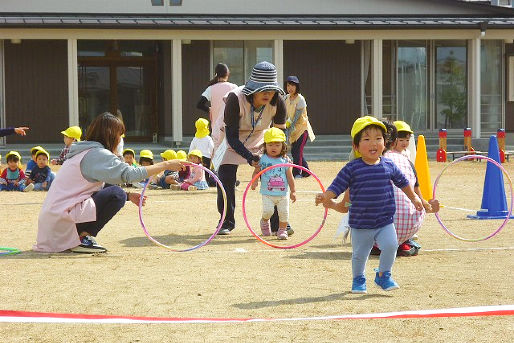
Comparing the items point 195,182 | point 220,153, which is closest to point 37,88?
point 195,182

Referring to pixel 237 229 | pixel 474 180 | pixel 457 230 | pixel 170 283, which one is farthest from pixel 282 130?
pixel 474 180

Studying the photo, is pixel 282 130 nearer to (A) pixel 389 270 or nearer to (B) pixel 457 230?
(B) pixel 457 230

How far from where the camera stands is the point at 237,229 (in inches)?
444

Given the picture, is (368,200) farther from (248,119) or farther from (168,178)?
(168,178)

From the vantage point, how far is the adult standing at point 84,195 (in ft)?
28.8

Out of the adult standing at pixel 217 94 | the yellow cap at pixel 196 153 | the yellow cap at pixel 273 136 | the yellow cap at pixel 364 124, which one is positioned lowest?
the yellow cap at pixel 196 153

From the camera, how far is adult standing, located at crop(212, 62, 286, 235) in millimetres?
10148

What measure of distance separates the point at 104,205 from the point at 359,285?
115 inches

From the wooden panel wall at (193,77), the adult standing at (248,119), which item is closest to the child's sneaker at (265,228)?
the adult standing at (248,119)

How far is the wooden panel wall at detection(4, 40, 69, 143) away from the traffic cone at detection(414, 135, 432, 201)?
1548cm

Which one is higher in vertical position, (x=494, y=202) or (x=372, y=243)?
(x=372, y=243)

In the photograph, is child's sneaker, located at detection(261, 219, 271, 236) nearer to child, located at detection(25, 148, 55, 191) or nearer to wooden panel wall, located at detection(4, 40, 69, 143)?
child, located at detection(25, 148, 55, 191)

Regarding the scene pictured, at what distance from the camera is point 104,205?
353 inches

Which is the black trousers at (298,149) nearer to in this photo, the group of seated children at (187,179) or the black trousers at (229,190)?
the group of seated children at (187,179)
